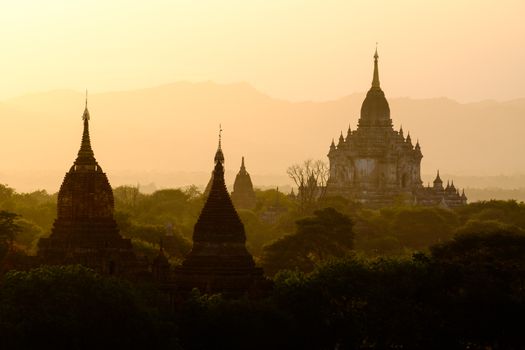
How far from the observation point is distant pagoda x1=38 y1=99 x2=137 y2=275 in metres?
92.4

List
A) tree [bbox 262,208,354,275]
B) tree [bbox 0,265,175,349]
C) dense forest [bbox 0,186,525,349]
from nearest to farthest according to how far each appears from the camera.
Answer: tree [bbox 0,265,175,349] < dense forest [bbox 0,186,525,349] < tree [bbox 262,208,354,275]

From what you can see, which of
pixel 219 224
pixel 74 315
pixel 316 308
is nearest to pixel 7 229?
pixel 219 224

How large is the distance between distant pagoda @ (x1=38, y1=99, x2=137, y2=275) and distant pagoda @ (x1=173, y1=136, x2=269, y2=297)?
7.21 metres

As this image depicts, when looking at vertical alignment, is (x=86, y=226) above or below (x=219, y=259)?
above

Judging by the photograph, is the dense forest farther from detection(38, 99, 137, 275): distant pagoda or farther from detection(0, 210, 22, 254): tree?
detection(38, 99, 137, 275): distant pagoda

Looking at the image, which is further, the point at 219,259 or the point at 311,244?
the point at 311,244

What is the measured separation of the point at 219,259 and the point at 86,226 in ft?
42.7

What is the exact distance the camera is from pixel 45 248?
94.1 metres

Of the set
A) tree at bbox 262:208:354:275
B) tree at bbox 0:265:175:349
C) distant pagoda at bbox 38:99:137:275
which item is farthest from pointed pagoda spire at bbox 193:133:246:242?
tree at bbox 262:208:354:275

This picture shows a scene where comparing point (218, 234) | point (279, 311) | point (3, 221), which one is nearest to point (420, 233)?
point (3, 221)

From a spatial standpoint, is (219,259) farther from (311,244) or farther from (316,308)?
(311,244)

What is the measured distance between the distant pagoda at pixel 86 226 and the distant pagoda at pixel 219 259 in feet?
23.7

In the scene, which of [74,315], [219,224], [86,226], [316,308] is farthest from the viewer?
[86,226]

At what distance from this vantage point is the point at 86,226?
95.2 metres
